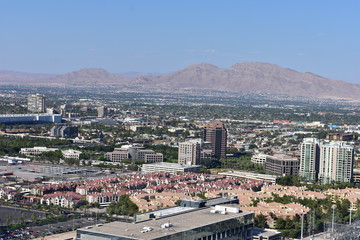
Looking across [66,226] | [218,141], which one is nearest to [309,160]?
[218,141]

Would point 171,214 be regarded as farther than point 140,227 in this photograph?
Yes

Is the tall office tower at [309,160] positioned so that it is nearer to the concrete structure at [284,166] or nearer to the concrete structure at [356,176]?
the concrete structure at [284,166]

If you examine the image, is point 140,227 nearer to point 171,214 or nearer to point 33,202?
point 171,214

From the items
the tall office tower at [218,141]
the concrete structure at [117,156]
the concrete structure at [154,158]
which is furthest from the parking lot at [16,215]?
the tall office tower at [218,141]

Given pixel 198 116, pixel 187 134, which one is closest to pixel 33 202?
pixel 187 134

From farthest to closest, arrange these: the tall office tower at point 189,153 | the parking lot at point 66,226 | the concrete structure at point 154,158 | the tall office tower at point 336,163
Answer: the concrete structure at point 154,158 < the tall office tower at point 189,153 < the tall office tower at point 336,163 < the parking lot at point 66,226
